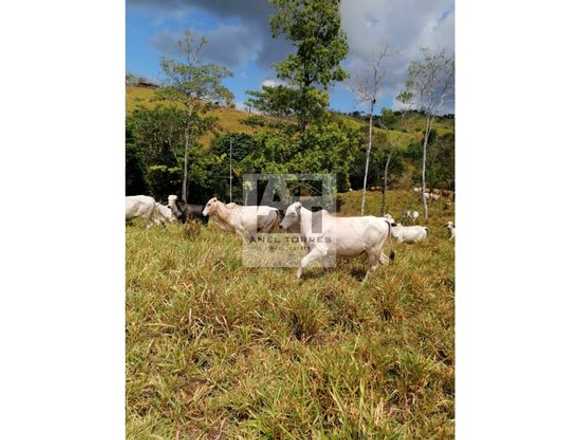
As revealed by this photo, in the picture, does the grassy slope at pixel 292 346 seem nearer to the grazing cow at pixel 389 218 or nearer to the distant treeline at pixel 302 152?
the grazing cow at pixel 389 218

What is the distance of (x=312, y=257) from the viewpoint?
1.74m

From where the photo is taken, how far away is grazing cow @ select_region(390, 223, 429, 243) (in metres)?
1.83

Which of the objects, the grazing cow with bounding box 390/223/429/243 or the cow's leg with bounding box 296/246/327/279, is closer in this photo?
the cow's leg with bounding box 296/246/327/279

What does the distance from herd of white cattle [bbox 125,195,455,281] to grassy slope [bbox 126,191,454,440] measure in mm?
61

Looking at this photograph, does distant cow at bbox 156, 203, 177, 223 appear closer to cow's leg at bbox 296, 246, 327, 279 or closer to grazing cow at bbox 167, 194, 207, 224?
grazing cow at bbox 167, 194, 207, 224

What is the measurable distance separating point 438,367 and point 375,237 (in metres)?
0.70

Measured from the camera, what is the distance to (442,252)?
1702mm

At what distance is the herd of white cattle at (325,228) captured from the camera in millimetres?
1673

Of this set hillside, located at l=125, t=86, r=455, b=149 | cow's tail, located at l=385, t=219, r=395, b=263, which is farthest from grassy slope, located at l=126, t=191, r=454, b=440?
hillside, located at l=125, t=86, r=455, b=149

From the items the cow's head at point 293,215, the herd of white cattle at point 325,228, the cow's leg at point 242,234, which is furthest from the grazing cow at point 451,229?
the cow's leg at point 242,234

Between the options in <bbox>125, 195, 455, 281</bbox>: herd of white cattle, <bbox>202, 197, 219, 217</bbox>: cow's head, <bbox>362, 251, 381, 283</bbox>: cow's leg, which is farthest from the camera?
<bbox>202, 197, 219, 217</bbox>: cow's head

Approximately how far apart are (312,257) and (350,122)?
642 mm
